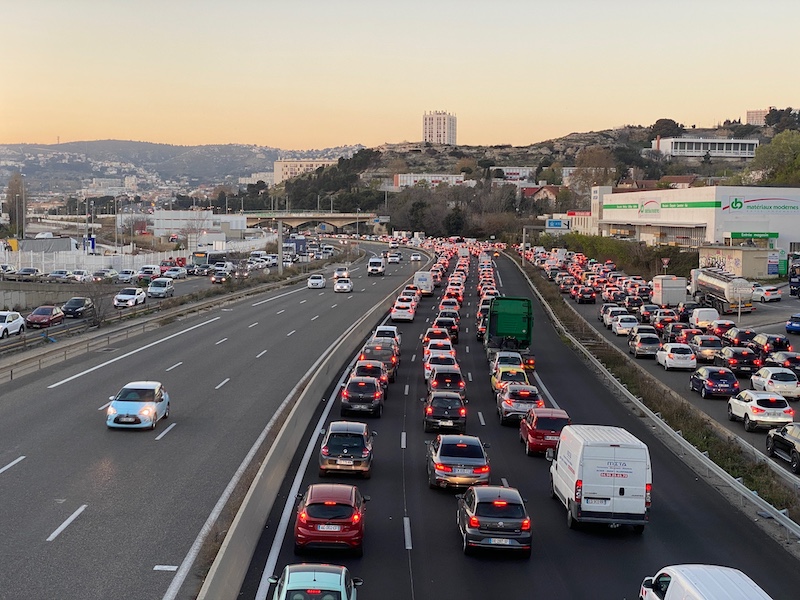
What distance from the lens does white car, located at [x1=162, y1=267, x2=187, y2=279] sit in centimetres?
8888

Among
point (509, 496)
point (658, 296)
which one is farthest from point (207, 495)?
point (658, 296)

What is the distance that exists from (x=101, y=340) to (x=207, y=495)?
25.7m

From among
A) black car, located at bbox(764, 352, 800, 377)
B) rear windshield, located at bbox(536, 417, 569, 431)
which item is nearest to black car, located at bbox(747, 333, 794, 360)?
black car, located at bbox(764, 352, 800, 377)

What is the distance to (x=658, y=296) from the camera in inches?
2539

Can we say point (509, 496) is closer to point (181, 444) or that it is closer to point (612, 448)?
point (612, 448)

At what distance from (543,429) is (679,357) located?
61.1 ft

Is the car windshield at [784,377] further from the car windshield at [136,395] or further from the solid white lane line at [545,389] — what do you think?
the car windshield at [136,395]

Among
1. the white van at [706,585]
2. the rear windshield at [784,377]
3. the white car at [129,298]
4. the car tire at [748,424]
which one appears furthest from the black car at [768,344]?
the white car at [129,298]

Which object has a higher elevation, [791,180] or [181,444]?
[791,180]

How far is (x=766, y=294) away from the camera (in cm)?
6675

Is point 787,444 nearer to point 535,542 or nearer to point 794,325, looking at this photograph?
point 535,542

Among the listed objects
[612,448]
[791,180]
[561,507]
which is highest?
[791,180]

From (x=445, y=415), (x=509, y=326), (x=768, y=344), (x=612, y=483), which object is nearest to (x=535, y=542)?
(x=612, y=483)

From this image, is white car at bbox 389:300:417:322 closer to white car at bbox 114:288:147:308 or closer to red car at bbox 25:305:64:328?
white car at bbox 114:288:147:308
